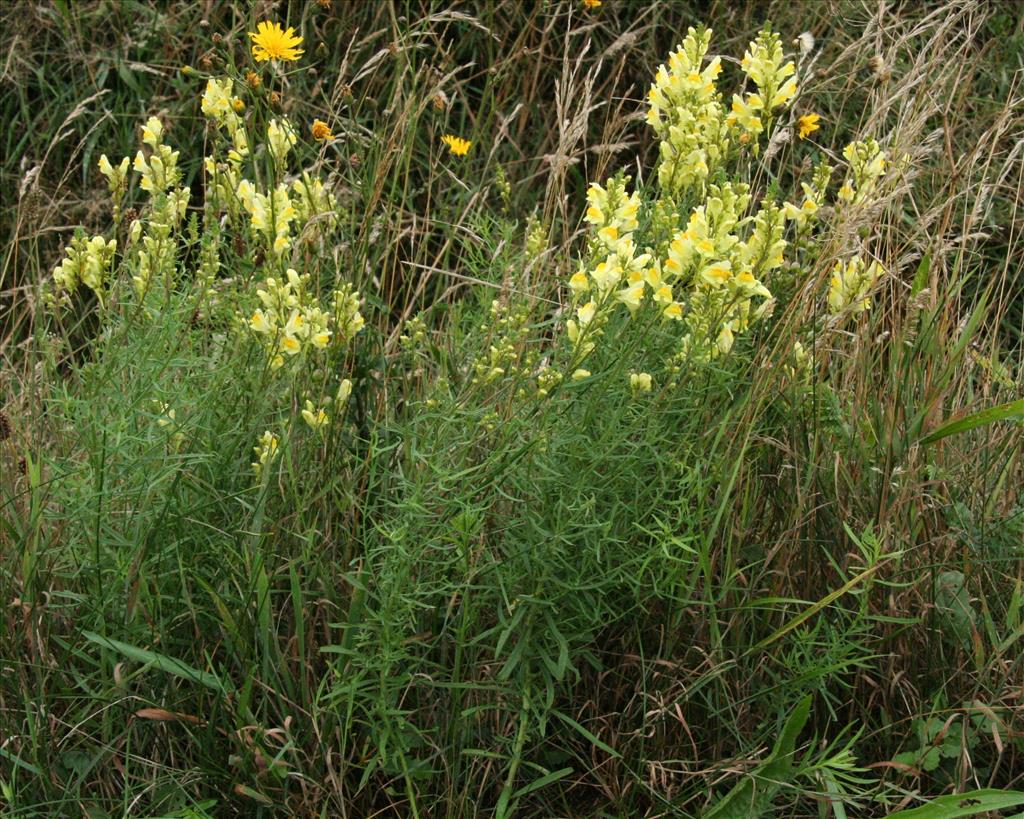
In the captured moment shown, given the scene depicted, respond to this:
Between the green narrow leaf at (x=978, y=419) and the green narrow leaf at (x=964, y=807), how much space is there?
2.23 feet

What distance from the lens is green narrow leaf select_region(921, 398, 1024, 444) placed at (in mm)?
2523

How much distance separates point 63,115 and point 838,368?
9.13 ft

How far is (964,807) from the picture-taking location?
2287 mm

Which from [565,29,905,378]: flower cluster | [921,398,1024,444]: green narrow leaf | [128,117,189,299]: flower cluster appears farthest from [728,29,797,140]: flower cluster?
[128,117,189,299]: flower cluster

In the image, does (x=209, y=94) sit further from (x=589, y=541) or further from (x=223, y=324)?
(x=589, y=541)

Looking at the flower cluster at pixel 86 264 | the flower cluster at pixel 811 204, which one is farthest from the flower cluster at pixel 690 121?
the flower cluster at pixel 86 264

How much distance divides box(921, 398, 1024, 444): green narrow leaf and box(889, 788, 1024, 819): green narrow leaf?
2.23 feet

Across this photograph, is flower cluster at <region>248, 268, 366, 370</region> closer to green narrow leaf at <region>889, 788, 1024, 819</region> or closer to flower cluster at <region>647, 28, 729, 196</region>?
flower cluster at <region>647, 28, 729, 196</region>

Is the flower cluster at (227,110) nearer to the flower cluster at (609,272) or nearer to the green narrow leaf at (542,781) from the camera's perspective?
the flower cluster at (609,272)

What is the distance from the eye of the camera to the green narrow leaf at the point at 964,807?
2.23 meters

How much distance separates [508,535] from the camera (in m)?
2.29

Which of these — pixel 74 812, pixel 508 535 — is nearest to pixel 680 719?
pixel 508 535

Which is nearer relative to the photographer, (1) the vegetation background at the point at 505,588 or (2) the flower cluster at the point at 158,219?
(1) the vegetation background at the point at 505,588

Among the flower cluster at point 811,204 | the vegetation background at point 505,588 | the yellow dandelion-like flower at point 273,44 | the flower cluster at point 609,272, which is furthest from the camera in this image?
the yellow dandelion-like flower at point 273,44
